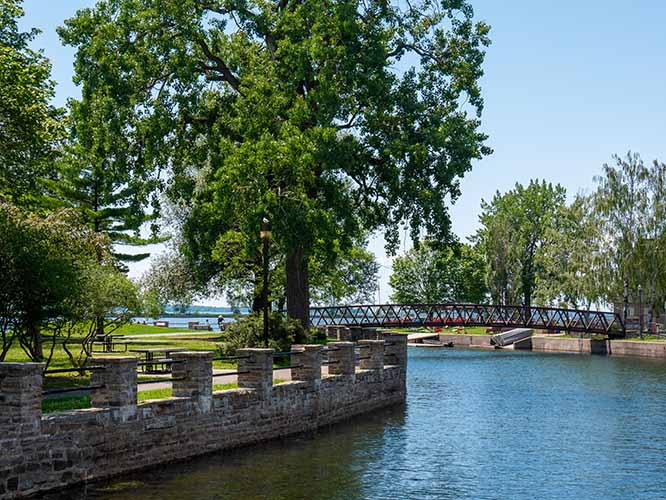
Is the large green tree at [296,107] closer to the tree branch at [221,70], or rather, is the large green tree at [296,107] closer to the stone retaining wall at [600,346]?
the tree branch at [221,70]

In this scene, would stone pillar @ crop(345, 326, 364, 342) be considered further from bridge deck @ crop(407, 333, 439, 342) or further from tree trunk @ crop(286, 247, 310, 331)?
bridge deck @ crop(407, 333, 439, 342)

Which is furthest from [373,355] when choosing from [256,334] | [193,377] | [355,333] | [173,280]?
[173,280]

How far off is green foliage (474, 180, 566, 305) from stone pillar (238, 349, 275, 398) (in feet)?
232

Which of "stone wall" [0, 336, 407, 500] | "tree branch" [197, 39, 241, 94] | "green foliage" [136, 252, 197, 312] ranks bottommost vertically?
"stone wall" [0, 336, 407, 500]

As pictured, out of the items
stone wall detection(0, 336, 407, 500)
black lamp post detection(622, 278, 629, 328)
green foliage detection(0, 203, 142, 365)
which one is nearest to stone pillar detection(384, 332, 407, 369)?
stone wall detection(0, 336, 407, 500)

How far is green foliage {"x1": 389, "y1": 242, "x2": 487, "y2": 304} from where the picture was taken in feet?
333

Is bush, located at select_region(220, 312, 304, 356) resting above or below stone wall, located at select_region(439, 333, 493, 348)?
above

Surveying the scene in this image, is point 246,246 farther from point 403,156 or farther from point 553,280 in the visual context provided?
point 553,280

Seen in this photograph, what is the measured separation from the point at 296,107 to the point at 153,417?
18192 mm

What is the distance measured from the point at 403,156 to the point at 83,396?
721 inches

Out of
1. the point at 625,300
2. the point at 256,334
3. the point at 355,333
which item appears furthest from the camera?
the point at 625,300

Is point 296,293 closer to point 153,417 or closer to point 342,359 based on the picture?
point 342,359

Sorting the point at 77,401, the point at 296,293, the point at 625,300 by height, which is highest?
the point at 625,300

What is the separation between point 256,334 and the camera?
31016 mm
